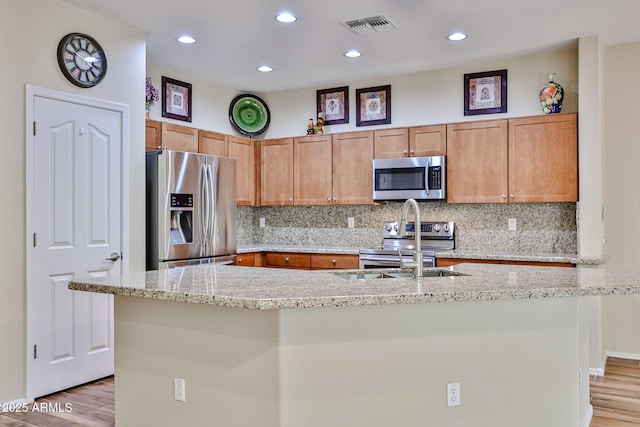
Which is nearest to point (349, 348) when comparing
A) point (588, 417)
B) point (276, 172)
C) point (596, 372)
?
point (588, 417)

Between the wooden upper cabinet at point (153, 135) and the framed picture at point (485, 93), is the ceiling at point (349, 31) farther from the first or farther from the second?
the wooden upper cabinet at point (153, 135)

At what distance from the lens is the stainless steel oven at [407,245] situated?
479 centimetres

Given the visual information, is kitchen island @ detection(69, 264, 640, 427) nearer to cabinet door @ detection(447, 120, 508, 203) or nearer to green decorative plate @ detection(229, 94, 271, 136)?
cabinet door @ detection(447, 120, 508, 203)

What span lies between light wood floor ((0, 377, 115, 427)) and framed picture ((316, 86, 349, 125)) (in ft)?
11.3

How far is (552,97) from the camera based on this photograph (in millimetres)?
4484

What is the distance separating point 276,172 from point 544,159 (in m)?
2.72

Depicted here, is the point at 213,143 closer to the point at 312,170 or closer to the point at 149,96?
the point at 149,96

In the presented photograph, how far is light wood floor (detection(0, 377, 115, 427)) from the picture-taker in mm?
3068

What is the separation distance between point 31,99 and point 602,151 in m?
4.32

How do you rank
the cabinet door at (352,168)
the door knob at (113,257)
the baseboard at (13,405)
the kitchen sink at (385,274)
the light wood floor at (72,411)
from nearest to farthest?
the kitchen sink at (385,274) → the light wood floor at (72,411) → the baseboard at (13,405) → the door knob at (113,257) → the cabinet door at (352,168)

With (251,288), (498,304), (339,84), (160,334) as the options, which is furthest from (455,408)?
(339,84)

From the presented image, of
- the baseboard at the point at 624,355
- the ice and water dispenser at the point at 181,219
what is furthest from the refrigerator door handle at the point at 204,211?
the baseboard at the point at 624,355

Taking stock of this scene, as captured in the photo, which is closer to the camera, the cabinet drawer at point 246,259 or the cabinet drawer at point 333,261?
the cabinet drawer at point 333,261

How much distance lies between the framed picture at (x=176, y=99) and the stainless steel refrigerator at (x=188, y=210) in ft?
2.80
